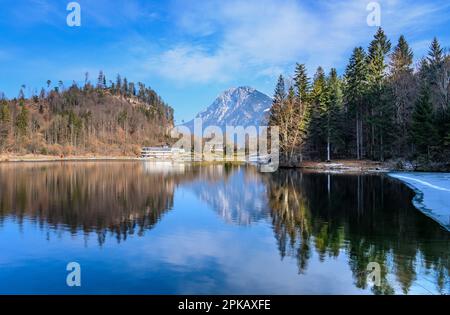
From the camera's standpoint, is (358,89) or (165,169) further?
(165,169)

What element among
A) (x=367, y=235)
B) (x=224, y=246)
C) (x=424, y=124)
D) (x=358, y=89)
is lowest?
(x=224, y=246)

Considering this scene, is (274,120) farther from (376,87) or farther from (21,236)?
(21,236)

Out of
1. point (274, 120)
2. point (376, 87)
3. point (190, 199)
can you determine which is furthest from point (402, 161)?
point (190, 199)

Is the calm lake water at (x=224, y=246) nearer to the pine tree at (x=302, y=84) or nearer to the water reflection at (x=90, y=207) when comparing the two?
the water reflection at (x=90, y=207)

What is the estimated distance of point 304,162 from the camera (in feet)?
253

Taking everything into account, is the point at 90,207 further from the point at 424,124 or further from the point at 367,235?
the point at 424,124

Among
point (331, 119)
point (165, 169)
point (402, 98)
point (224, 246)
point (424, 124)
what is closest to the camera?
point (224, 246)

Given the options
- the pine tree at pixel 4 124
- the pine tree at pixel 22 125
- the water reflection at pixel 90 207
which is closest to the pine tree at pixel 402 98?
the water reflection at pixel 90 207

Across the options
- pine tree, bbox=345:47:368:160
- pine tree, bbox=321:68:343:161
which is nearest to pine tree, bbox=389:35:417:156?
pine tree, bbox=345:47:368:160

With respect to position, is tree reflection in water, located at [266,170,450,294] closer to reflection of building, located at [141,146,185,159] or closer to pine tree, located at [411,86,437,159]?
pine tree, located at [411,86,437,159]

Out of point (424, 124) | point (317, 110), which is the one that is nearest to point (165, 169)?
point (317, 110)

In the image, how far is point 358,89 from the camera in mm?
73438

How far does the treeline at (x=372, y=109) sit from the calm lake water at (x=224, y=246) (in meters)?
33.1

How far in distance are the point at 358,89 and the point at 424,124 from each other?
67.3 feet
